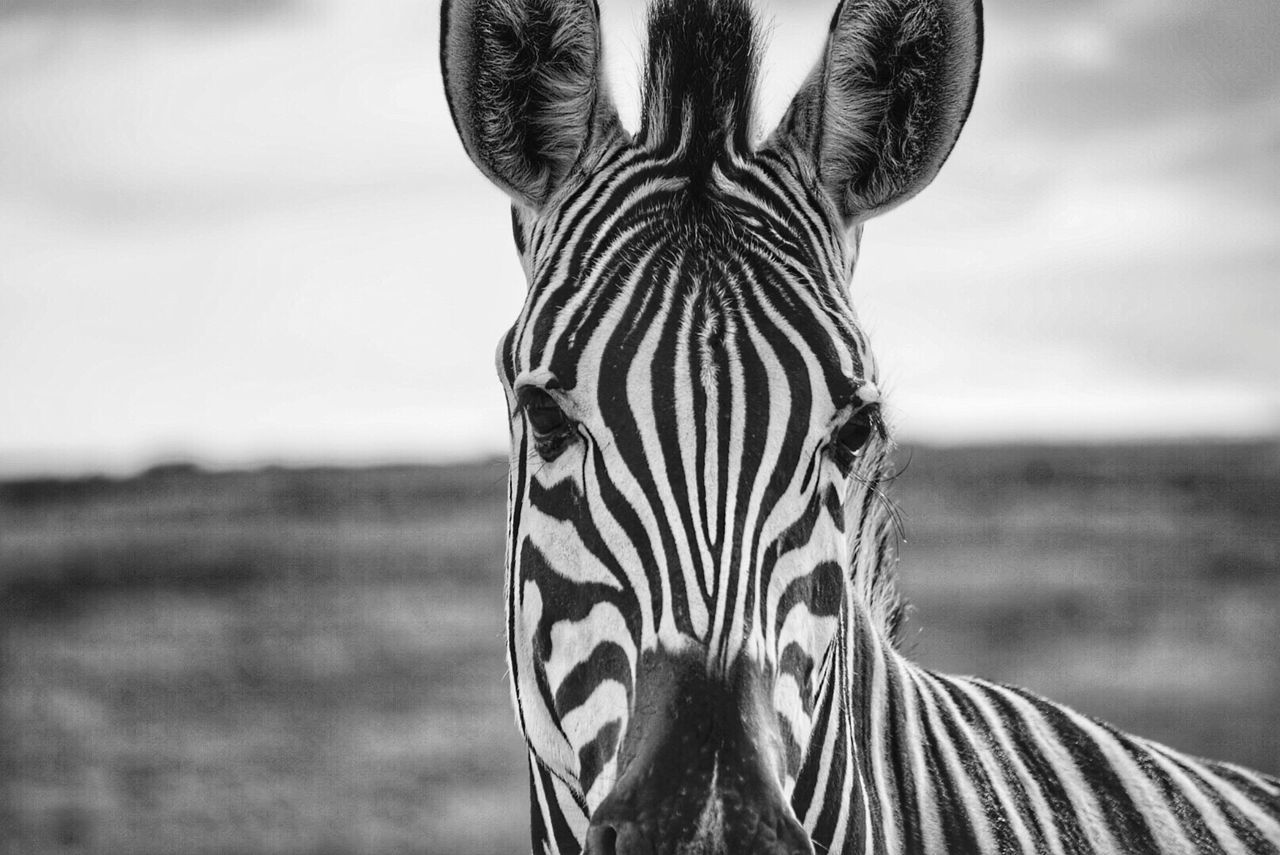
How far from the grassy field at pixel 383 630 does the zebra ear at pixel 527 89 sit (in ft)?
12.8

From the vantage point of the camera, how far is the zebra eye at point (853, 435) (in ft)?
9.04

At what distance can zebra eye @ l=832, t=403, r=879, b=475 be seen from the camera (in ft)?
9.04

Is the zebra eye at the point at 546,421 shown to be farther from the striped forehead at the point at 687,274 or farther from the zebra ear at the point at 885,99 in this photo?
the zebra ear at the point at 885,99

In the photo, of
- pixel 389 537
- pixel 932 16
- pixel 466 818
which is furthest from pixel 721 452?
pixel 389 537

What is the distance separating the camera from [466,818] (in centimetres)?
1335

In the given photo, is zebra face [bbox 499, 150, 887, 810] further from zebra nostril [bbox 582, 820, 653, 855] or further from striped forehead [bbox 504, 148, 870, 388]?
zebra nostril [bbox 582, 820, 653, 855]

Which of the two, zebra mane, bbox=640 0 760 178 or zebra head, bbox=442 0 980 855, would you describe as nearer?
zebra head, bbox=442 0 980 855

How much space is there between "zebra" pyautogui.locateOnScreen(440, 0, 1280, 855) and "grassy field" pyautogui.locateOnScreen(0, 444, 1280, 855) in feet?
9.44

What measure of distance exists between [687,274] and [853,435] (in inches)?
21.9

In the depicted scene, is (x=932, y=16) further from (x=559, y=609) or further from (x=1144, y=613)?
(x=1144, y=613)

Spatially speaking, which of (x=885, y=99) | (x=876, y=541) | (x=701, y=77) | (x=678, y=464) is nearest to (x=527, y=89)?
(x=701, y=77)

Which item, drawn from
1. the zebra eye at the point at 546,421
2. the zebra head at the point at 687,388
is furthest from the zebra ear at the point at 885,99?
the zebra eye at the point at 546,421

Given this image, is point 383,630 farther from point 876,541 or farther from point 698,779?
point 698,779

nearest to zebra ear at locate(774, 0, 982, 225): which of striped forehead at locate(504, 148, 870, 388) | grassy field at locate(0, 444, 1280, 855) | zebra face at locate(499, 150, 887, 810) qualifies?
striped forehead at locate(504, 148, 870, 388)
